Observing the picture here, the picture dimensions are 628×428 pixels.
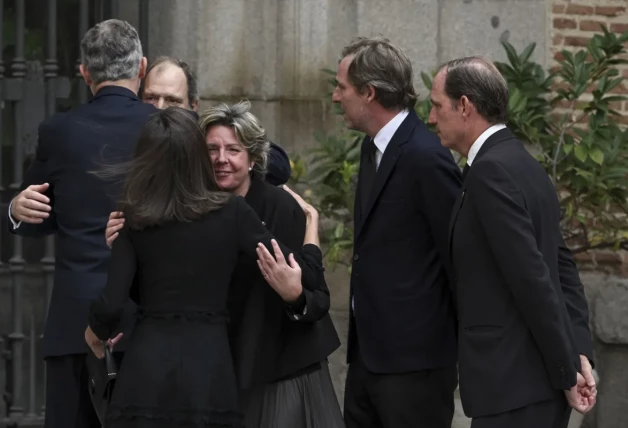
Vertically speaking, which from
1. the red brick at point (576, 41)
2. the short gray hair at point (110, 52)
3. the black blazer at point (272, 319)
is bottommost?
the black blazer at point (272, 319)

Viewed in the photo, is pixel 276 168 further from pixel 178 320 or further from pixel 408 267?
pixel 178 320

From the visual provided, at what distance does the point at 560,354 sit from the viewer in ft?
13.3

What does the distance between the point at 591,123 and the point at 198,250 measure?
307cm

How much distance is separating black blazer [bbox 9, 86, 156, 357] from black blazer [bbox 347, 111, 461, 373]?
2.86 feet

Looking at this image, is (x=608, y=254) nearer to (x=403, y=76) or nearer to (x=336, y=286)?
(x=336, y=286)

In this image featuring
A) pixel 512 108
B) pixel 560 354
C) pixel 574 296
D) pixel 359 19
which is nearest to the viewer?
pixel 560 354

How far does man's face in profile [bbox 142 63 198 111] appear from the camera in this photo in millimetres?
5812

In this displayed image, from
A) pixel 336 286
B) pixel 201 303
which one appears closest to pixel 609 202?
pixel 336 286

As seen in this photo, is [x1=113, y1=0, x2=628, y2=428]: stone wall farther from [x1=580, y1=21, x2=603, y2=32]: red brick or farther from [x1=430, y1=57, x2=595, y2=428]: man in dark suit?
[x1=430, y1=57, x2=595, y2=428]: man in dark suit

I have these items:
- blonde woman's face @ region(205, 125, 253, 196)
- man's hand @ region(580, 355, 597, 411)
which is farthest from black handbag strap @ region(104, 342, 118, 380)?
man's hand @ region(580, 355, 597, 411)

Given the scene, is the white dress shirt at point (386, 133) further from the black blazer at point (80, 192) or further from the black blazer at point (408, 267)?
the black blazer at point (80, 192)

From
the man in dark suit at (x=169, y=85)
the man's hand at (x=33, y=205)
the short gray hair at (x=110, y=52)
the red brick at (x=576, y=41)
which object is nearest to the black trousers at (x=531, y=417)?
the man's hand at (x=33, y=205)

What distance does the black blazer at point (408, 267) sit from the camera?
476 centimetres

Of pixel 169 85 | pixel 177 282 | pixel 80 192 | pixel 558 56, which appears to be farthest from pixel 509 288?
pixel 558 56
